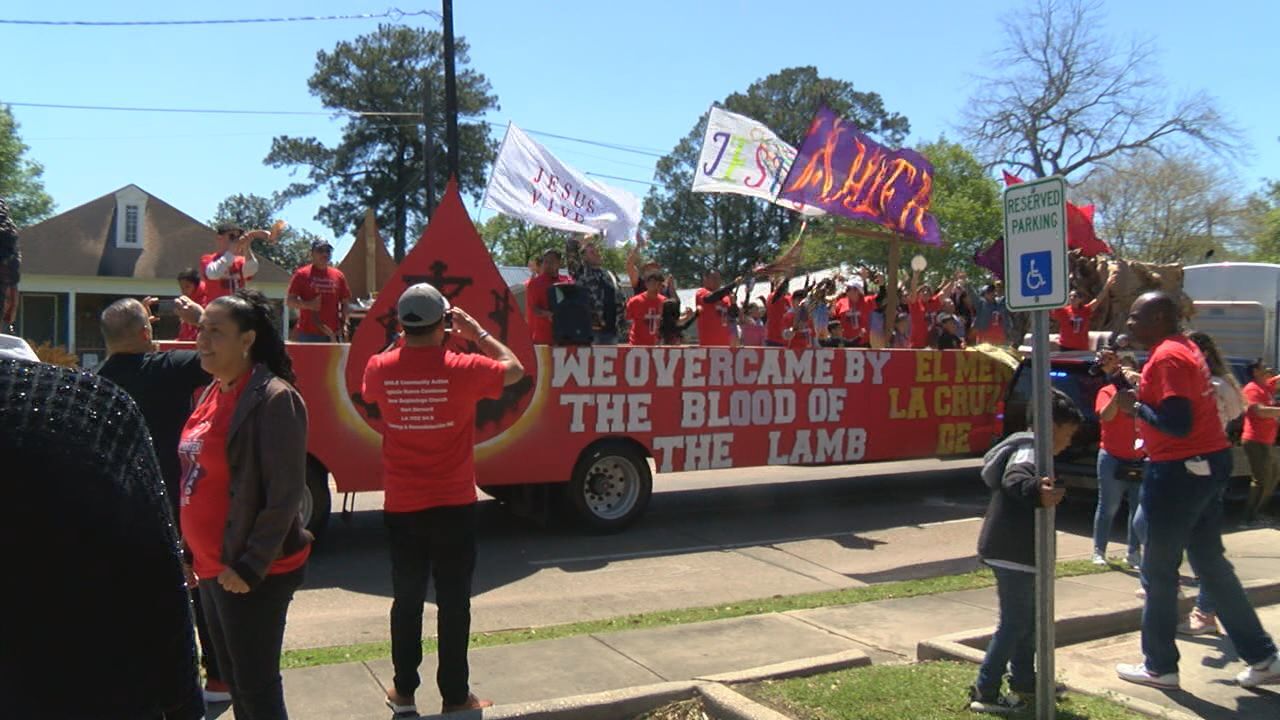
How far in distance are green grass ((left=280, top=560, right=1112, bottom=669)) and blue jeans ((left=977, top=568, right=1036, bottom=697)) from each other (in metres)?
2.10

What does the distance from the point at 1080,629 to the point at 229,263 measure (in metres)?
7.70

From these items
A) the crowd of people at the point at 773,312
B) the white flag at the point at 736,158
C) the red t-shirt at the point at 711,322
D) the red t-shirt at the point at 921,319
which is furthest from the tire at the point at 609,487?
the red t-shirt at the point at 921,319

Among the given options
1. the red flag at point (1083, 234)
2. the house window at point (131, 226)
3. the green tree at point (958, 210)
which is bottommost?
the red flag at point (1083, 234)

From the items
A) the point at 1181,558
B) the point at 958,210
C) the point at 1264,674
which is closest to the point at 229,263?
the point at 1181,558

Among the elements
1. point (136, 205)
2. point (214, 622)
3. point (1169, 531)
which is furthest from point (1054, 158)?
point (214, 622)

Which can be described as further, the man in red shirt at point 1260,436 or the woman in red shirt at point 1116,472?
the man in red shirt at point 1260,436

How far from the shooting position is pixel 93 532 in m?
1.57

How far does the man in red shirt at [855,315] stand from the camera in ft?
48.9

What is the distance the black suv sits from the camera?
9781 mm

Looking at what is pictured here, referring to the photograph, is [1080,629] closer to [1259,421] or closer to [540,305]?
[1259,421]

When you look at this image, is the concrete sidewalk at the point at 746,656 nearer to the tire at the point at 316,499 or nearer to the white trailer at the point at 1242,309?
the tire at the point at 316,499

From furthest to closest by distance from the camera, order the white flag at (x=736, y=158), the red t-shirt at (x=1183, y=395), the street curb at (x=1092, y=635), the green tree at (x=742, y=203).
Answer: the green tree at (x=742, y=203) → the white flag at (x=736, y=158) → the red t-shirt at (x=1183, y=395) → the street curb at (x=1092, y=635)

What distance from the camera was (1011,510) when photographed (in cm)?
471

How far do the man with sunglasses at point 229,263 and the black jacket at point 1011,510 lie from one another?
23.4 feet
